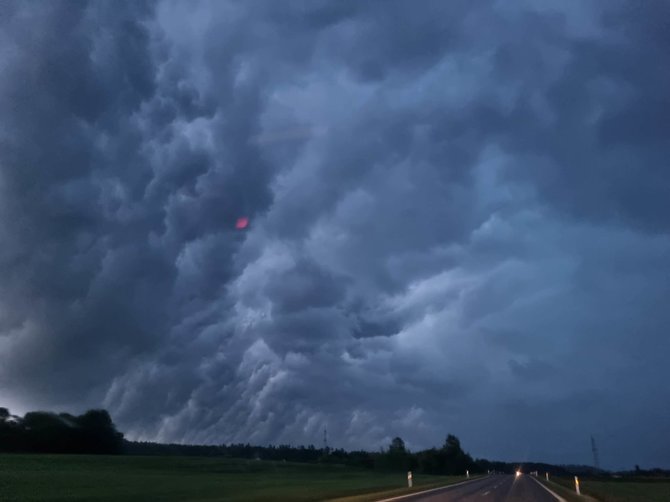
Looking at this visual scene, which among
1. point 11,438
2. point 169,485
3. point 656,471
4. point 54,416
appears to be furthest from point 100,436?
point 656,471

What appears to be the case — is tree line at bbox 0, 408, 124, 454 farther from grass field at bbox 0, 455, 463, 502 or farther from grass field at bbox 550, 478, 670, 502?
grass field at bbox 550, 478, 670, 502

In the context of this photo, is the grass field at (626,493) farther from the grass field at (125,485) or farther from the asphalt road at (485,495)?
the grass field at (125,485)

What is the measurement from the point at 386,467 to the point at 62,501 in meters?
138

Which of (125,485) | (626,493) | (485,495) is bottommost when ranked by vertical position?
(485,495)

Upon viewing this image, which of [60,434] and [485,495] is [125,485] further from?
[60,434]

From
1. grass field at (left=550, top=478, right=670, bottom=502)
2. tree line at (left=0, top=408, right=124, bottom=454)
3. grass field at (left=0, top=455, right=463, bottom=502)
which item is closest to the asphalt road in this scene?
grass field at (left=550, top=478, right=670, bottom=502)

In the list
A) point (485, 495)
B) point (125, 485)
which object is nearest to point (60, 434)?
point (125, 485)

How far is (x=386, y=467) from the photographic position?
169000mm

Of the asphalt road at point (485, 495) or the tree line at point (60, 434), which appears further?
the tree line at point (60, 434)

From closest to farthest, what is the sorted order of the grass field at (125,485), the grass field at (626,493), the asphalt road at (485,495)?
the asphalt road at (485,495) → the grass field at (125,485) → the grass field at (626,493)

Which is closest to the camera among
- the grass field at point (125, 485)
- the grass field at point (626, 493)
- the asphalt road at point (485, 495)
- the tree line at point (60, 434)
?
the asphalt road at point (485, 495)

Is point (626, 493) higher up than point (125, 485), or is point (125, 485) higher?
point (125, 485)

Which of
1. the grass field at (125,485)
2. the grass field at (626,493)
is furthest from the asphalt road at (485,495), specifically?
the grass field at (125,485)

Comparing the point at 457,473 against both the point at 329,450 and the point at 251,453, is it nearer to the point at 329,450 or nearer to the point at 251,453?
the point at 329,450
